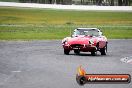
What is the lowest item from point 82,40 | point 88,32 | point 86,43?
point 86,43

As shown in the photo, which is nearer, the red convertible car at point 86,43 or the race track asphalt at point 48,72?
the race track asphalt at point 48,72

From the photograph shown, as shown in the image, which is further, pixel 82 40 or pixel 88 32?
pixel 88 32

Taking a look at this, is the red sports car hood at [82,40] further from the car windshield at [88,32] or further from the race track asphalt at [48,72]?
the race track asphalt at [48,72]

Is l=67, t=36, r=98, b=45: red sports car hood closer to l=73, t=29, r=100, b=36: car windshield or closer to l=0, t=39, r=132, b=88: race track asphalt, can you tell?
l=73, t=29, r=100, b=36: car windshield

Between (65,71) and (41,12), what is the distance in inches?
2813

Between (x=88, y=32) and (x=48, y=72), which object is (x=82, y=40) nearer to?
(x=88, y=32)

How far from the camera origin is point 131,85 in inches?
500

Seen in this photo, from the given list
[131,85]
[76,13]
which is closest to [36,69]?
[131,85]


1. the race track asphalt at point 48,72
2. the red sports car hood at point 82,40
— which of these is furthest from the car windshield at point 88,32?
the race track asphalt at point 48,72

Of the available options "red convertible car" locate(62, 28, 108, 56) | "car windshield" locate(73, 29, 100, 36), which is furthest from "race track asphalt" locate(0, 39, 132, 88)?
"car windshield" locate(73, 29, 100, 36)

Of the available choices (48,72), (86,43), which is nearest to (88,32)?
(86,43)

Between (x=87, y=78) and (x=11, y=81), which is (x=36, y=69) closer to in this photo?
(x=11, y=81)

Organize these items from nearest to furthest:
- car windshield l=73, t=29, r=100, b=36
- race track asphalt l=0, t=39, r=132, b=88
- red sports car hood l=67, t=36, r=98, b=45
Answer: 1. race track asphalt l=0, t=39, r=132, b=88
2. red sports car hood l=67, t=36, r=98, b=45
3. car windshield l=73, t=29, r=100, b=36

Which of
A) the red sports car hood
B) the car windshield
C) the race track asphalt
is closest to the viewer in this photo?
the race track asphalt
